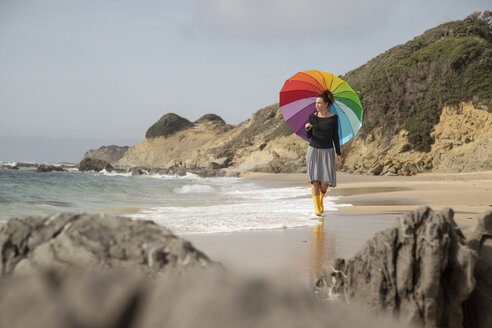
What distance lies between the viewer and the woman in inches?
266

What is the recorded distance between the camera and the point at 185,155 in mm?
69562

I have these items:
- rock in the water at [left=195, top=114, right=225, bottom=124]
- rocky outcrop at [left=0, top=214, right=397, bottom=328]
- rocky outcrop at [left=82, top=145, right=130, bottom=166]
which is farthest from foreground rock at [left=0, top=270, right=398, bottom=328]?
rocky outcrop at [left=82, top=145, right=130, bottom=166]

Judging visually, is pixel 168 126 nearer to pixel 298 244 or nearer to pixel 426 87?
pixel 426 87

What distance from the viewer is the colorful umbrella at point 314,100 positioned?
7395 mm

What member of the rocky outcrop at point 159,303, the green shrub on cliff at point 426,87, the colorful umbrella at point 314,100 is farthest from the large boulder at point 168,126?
the rocky outcrop at point 159,303

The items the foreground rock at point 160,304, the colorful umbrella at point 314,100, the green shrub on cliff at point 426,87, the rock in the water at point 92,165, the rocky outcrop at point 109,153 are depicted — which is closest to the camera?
the foreground rock at point 160,304

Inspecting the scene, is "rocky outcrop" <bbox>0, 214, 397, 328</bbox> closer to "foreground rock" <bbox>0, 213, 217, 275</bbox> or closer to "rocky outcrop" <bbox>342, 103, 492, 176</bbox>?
"foreground rock" <bbox>0, 213, 217, 275</bbox>

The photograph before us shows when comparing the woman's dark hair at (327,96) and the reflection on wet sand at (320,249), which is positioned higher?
the woman's dark hair at (327,96)

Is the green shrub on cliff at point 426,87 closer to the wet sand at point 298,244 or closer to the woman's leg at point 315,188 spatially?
the woman's leg at point 315,188

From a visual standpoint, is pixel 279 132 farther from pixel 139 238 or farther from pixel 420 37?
pixel 139 238

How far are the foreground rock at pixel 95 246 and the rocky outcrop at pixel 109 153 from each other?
111078 millimetres

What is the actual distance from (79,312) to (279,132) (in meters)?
40.6

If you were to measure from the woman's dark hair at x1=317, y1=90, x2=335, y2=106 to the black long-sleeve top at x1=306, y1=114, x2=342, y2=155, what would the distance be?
368 mm

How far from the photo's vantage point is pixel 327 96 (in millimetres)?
7172
